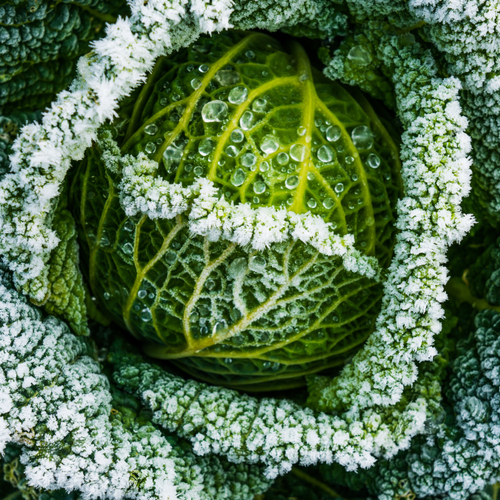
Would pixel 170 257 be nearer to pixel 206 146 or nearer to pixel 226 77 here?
pixel 206 146

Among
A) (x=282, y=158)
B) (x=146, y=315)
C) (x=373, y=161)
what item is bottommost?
(x=146, y=315)

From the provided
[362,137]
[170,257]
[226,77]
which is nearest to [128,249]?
[170,257]

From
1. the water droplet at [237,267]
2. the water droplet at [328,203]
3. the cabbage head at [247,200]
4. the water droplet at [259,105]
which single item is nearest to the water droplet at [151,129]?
the cabbage head at [247,200]

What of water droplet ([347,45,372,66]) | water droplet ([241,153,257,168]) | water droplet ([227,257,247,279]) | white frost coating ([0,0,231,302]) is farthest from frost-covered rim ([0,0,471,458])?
water droplet ([227,257,247,279])

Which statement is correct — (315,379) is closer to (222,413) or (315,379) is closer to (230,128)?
(222,413)

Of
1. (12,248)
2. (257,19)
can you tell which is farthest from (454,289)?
(12,248)

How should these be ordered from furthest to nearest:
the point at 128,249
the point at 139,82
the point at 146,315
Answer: the point at 146,315, the point at 128,249, the point at 139,82

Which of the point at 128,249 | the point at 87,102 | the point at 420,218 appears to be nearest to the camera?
the point at 87,102

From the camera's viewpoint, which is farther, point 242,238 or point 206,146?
point 206,146

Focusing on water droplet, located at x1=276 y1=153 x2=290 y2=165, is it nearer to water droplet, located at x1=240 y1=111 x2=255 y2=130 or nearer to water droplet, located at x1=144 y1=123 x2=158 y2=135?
water droplet, located at x1=240 y1=111 x2=255 y2=130
